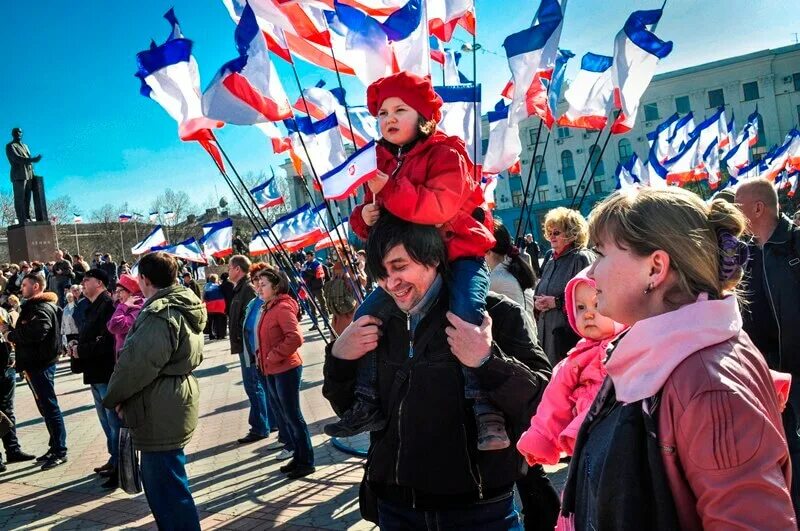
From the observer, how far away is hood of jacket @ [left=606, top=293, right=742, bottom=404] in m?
1.31

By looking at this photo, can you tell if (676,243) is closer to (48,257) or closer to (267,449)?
(267,449)

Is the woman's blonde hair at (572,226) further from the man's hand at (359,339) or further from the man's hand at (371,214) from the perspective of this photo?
the man's hand at (359,339)

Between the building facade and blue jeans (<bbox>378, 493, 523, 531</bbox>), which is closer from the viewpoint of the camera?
blue jeans (<bbox>378, 493, 523, 531</bbox>)

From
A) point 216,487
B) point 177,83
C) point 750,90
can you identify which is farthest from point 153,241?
point 750,90

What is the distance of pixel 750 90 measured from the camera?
5888cm

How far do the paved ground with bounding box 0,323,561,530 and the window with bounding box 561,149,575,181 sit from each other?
58524 millimetres

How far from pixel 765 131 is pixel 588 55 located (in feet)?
196

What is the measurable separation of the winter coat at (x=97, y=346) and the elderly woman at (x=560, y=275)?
4.41 metres

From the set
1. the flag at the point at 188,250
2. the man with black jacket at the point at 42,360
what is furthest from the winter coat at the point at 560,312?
the flag at the point at 188,250

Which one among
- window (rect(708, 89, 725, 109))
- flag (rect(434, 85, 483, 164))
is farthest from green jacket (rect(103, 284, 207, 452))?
window (rect(708, 89, 725, 109))

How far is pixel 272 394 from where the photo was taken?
6.52 meters

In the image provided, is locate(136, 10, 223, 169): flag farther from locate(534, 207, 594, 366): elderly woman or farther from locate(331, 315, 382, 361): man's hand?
locate(534, 207, 594, 366): elderly woman

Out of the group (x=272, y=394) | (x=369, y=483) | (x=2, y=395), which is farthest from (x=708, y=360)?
(x=2, y=395)

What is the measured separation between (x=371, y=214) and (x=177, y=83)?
2.65 m
